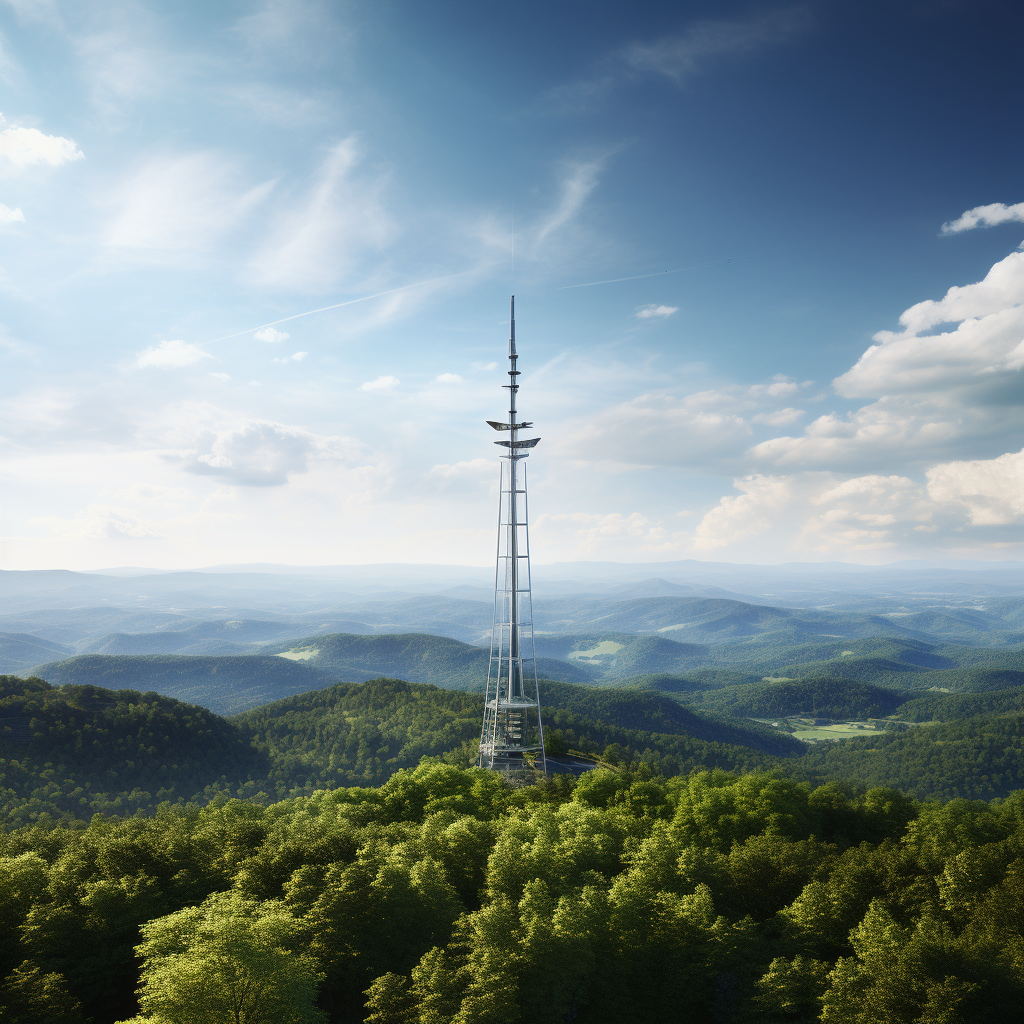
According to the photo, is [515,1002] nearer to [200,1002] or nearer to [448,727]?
[200,1002]

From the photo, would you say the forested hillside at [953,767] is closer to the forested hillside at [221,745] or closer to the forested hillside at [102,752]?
the forested hillside at [221,745]

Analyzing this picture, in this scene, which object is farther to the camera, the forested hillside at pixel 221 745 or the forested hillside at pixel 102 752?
the forested hillside at pixel 221 745

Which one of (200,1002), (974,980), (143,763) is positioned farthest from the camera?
(143,763)

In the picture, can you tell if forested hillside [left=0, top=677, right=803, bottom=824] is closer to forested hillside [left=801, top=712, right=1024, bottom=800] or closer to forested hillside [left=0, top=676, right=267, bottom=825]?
forested hillside [left=0, top=676, right=267, bottom=825]

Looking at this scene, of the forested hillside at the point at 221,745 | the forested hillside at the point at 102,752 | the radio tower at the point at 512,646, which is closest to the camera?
the radio tower at the point at 512,646

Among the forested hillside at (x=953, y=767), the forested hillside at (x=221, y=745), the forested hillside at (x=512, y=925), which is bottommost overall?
the forested hillside at (x=953, y=767)

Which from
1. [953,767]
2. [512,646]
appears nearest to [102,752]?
[512,646]

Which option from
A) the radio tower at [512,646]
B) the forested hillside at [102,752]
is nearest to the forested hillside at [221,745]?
the forested hillside at [102,752]

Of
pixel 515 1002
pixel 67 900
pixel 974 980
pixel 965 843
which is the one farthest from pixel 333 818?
pixel 965 843
